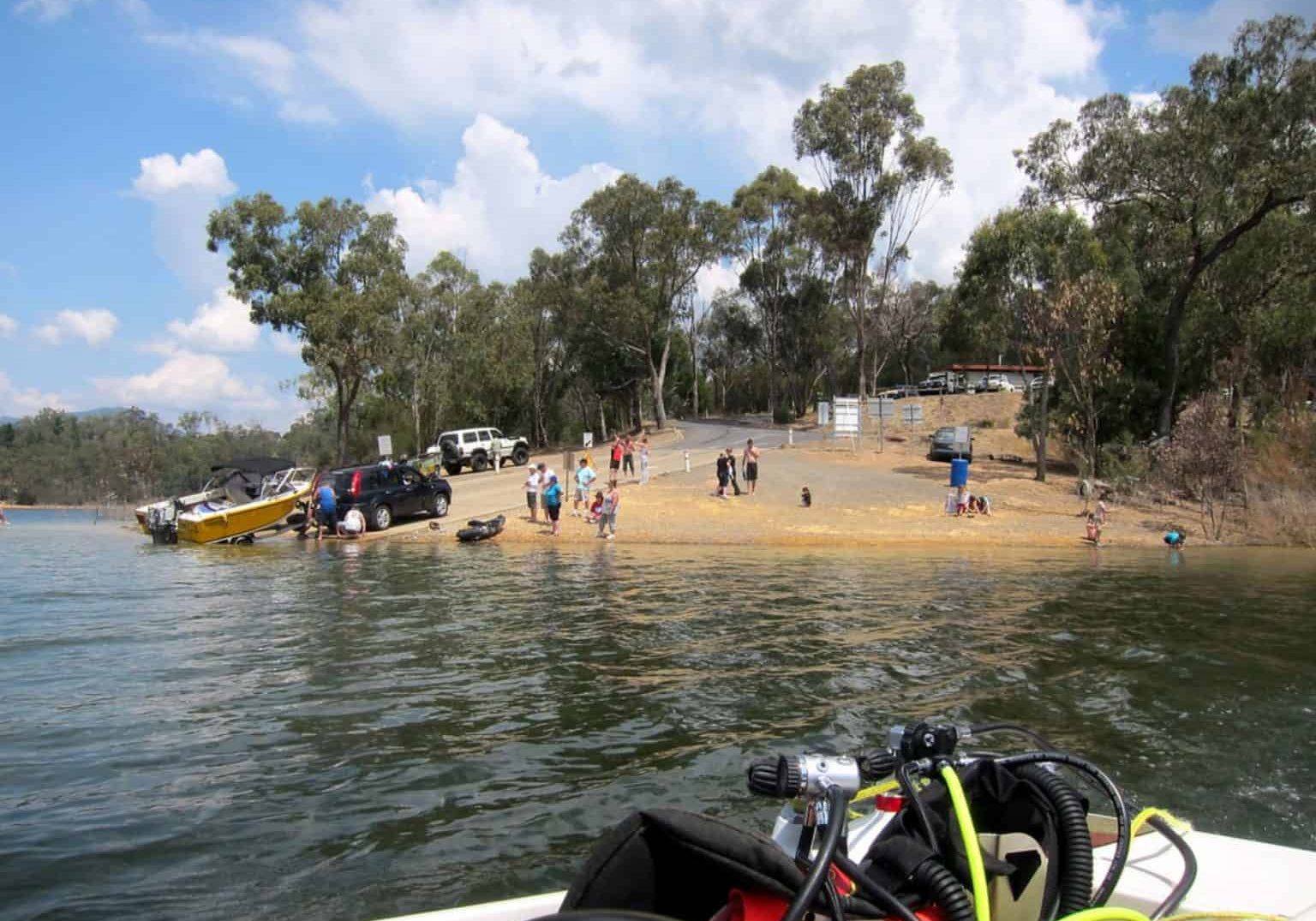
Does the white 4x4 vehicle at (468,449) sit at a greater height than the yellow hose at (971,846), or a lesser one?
greater

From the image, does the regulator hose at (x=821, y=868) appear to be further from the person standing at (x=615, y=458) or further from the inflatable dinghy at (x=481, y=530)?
the person standing at (x=615, y=458)

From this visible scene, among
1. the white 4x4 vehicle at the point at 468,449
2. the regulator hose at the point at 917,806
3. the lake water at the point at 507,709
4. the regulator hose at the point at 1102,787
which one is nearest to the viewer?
the regulator hose at the point at 917,806

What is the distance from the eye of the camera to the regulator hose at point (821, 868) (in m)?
2.22

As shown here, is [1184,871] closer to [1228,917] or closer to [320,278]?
[1228,917]

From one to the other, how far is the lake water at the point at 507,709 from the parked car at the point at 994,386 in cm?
4654

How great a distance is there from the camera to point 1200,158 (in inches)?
1315

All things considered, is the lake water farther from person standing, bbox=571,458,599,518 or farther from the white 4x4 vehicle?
the white 4x4 vehicle

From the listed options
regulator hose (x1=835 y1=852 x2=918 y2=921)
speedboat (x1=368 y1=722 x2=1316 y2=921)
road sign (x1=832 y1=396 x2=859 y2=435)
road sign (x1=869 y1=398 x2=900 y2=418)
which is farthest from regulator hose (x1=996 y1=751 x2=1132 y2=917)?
road sign (x1=869 y1=398 x2=900 y2=418)

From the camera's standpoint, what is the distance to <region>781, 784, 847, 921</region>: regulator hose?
7.27 ft

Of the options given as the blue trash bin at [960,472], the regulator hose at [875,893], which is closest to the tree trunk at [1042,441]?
the blue trash bin at [960,472]

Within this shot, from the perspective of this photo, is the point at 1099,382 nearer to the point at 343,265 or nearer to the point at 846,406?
the point at 846,406

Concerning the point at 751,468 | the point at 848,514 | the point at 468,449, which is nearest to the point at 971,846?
the point at 848,514

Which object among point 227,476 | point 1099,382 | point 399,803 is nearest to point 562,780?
point 399,803

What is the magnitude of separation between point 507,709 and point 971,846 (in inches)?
269
